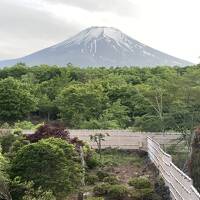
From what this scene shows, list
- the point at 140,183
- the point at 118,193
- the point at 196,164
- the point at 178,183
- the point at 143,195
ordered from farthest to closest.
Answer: the point at 140,183 → the point at 118,193 → the point at 143,195 → the point at 196,164 → the point at 178,183

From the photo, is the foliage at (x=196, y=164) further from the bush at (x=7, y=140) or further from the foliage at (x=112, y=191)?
the bush at (x=7, y=140)

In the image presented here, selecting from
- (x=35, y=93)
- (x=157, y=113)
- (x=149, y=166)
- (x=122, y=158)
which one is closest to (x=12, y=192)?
(x=149, y=166)

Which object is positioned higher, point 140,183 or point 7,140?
point 7,140

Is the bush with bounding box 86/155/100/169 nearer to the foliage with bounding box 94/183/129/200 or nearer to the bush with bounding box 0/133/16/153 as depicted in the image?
the bush with bounding box 0/133/16/153

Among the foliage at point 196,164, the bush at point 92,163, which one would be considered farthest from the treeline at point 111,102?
the foliage at point 196,164

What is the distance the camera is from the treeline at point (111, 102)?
1178 inches

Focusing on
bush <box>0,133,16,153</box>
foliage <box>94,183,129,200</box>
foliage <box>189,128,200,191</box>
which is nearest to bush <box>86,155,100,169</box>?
bush <box>0,133,16,153</box>

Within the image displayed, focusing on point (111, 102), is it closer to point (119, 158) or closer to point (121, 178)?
point (119, 158)

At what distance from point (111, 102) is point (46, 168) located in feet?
105

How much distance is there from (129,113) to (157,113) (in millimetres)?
10299

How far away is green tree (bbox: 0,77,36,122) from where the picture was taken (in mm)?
44250

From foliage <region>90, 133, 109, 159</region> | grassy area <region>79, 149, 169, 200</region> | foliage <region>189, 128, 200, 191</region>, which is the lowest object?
grassy area <region>79, 149, 169, 200</region>

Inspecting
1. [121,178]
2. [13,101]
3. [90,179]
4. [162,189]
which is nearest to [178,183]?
[162,189]

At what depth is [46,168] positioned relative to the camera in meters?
16.2
